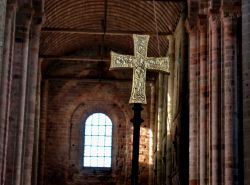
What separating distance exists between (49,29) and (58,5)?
1.94 m

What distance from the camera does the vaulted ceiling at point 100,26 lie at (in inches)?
1117

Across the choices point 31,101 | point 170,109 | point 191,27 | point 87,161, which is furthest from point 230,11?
point 87,161

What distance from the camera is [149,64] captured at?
16.0 m

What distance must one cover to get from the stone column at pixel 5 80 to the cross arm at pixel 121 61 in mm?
4058

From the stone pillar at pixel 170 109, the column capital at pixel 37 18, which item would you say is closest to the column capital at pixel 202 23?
the column capital at pixel 37 18

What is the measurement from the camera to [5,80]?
63.2 feet

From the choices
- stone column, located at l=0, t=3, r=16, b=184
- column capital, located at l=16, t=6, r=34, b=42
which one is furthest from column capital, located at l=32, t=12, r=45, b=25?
stone column, located at l=0, t=3, r=16, b=184

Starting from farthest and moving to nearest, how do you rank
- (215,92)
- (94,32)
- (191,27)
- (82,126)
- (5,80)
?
1. (82,126)
2. (94,32)
3. (191,27)
4. (215,92)
5. (5,80)

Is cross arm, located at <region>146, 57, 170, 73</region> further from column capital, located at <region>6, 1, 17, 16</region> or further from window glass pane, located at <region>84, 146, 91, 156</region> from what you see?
window glass pane, located at <region>84, 146, 91, 156</region>

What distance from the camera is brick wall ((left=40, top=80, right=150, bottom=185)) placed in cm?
3584

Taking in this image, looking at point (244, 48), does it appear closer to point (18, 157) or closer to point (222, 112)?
point (222, 112)

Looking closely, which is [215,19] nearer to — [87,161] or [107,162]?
[107,162]

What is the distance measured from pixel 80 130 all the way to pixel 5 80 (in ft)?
58.2

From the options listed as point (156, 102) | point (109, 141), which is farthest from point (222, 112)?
point (109, 141)
